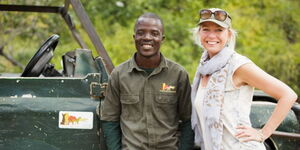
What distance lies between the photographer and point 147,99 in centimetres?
257

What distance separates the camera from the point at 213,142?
2381 mm

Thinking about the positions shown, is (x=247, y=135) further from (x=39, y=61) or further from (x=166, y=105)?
(x=39, y=61)

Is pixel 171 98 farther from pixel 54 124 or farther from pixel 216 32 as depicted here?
pixel 54 124

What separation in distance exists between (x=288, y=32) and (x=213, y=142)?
24.1ft

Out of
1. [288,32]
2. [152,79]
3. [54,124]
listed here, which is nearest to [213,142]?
[152,79]

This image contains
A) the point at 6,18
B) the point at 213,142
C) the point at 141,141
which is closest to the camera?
the point at 213,142

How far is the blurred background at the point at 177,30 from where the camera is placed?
8125 millimetres

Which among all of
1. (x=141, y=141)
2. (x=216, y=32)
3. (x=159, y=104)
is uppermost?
(x=216, y=32)

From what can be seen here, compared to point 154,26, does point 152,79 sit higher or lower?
lower

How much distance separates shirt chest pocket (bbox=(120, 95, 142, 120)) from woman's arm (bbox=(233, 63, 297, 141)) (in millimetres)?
571

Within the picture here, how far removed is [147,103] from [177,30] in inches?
253

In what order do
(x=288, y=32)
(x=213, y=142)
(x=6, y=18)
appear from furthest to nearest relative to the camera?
1. (x=288, y=32)
2. (x=6, y=18)
3. (x=213, y=142)

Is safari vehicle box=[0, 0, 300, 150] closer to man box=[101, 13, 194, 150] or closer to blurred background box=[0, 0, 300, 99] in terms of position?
man box=[101, 13, 194, 150]

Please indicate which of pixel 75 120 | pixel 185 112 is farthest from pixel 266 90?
pixel 75 120
